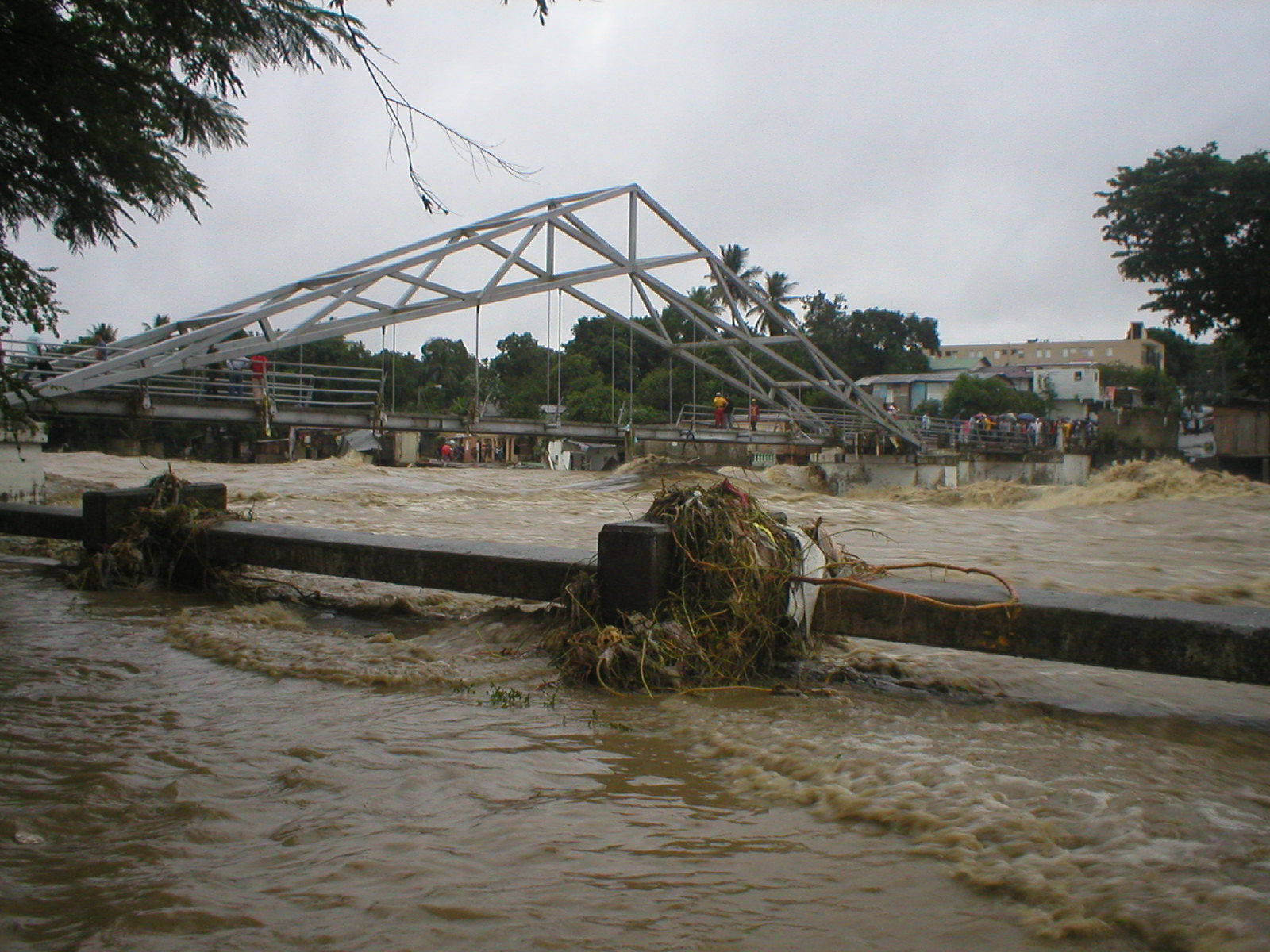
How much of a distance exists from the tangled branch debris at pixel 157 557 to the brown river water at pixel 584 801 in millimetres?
1230

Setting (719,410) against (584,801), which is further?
(719,410)

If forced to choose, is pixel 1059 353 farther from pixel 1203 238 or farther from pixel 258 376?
pixel 258 376

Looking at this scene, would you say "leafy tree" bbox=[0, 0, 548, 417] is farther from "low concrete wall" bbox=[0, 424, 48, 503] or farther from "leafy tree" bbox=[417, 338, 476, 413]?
"leafy tree" bbox=[417, 338, 476, 413]

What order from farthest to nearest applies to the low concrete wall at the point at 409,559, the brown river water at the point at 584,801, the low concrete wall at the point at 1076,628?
the low concrete wall at the point at 409,559, the low concrete wall at the point at 1076,628, the brown river water at the point at 584,801

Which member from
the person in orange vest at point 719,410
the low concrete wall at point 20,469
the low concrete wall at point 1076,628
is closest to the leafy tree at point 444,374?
the person in orange vest at point 719,410

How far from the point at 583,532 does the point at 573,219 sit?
40.4 feet

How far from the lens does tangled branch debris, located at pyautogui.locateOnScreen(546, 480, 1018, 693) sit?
4000mm

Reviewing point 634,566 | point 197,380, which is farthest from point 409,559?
point 197,380

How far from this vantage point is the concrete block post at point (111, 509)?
6840 mm

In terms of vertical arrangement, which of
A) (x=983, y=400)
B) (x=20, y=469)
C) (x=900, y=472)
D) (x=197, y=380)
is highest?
(x=983, y=400)

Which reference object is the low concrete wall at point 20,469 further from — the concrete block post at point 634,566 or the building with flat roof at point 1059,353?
the building with flat roof at point 1059,353

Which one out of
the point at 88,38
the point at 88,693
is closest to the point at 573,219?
the point at 88,38

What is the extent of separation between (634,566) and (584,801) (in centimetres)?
156

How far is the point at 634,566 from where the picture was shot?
418cm
